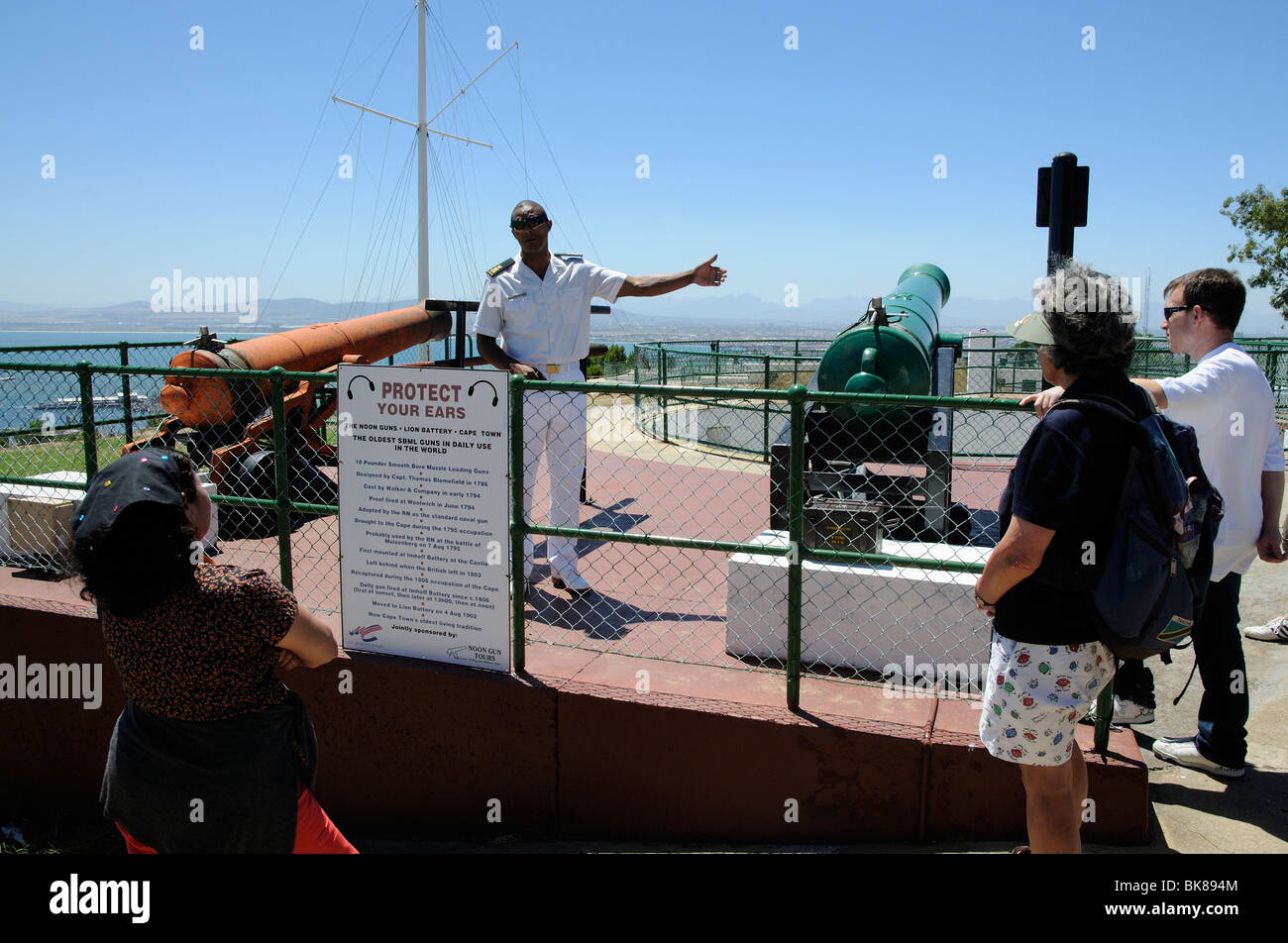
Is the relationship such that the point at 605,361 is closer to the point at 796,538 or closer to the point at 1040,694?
the point at 796,538

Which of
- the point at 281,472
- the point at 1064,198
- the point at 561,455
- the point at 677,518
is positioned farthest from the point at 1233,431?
the point at 677,518

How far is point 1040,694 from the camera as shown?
2.48 m

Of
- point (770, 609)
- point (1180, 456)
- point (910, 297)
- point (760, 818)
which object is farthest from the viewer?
point (910, 297)

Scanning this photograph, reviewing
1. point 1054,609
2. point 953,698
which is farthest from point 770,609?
point 1054,609

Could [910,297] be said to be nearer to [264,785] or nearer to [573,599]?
[573,599]

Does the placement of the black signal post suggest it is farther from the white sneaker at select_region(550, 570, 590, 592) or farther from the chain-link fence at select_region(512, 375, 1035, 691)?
the white sneaker at select_region(550, 570, 590, 592)

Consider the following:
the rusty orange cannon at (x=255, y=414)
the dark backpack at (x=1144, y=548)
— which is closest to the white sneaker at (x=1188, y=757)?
the dark backpack at (x=1144, y=548)

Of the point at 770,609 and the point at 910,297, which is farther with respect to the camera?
the point at 910,297

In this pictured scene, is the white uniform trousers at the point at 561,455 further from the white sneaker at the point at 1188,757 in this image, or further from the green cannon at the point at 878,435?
the white sneaker at the point at 1188,757

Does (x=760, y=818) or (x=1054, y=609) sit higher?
(x=1054, y=609)

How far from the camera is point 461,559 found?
3922mm

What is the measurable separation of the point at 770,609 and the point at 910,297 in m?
3.94

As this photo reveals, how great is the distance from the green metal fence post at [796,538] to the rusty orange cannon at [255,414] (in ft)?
12.3

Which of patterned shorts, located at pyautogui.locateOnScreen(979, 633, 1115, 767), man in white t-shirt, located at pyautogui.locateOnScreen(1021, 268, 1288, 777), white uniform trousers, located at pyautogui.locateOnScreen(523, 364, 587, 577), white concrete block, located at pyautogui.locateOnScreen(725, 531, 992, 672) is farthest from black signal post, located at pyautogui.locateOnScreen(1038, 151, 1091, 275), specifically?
patterned shorts, located at pyautogui.locateOnScreen(979, 633, 1115, 767)
